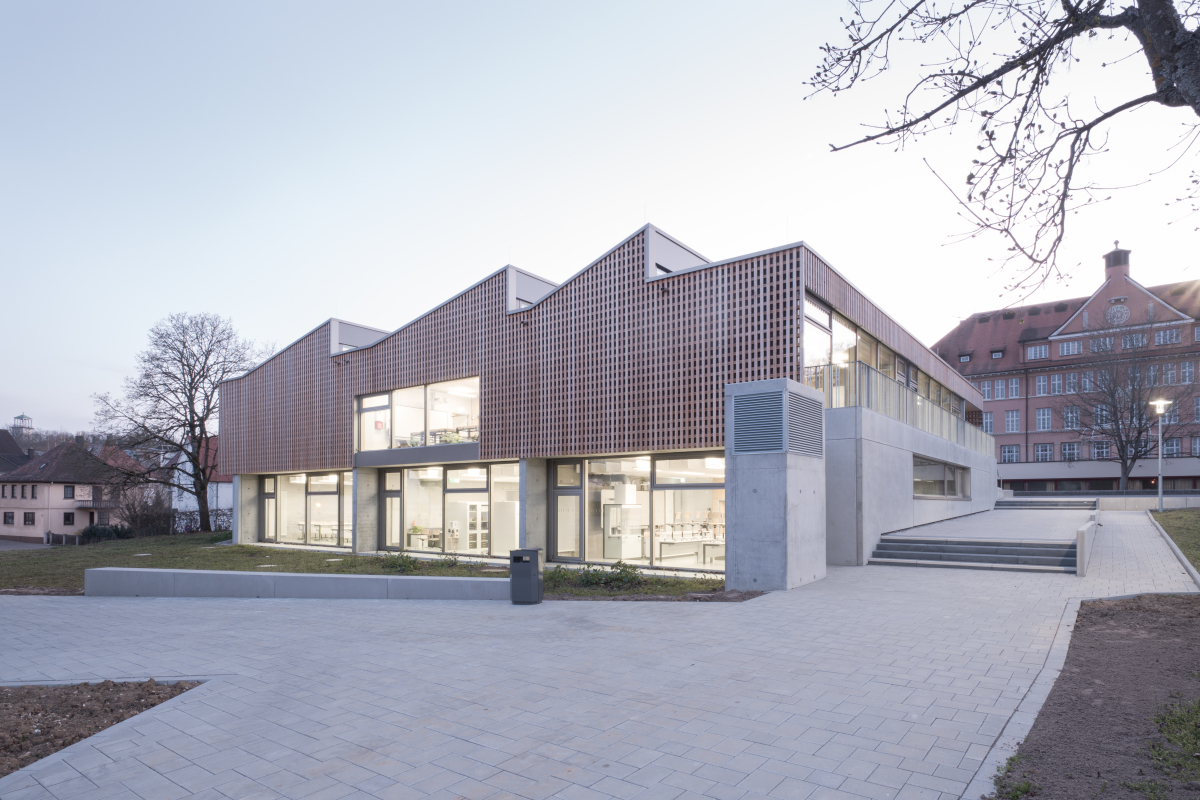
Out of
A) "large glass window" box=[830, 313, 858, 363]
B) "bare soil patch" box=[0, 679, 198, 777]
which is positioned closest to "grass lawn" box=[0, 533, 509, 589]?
"bare soil patch" box=[0, 679, 198, 777]

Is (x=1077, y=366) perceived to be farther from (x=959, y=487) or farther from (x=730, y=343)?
(x=730, y=343)

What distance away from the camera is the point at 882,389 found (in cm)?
1847

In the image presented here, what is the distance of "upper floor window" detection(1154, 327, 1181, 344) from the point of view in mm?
45500

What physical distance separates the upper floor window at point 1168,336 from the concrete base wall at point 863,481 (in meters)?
37.8

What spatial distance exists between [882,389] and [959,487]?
1281 cm

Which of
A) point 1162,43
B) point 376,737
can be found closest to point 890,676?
point 376,737

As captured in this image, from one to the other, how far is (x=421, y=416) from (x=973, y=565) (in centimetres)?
1555

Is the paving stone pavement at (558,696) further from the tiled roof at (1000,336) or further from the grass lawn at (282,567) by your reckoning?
the tiled roof at (1000,336)

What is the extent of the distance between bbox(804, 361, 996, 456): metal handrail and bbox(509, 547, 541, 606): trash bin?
6866 mm

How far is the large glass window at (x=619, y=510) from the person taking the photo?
17.5 metres

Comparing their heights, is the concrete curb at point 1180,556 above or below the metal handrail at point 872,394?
Result: below

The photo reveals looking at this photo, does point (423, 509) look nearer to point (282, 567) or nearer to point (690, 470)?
point (282, 567)

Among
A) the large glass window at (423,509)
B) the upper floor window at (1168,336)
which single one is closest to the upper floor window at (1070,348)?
the upper floor window at (1168,336)

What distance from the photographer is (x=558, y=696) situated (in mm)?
6422
